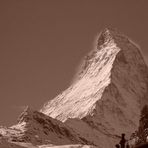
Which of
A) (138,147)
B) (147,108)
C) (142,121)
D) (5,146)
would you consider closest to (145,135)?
(138,147)

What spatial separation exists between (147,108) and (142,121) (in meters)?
10.7

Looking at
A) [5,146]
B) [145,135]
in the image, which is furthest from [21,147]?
[145,135]

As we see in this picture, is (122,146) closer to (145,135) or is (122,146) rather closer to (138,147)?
(138,147)

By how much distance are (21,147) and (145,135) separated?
5720 inches

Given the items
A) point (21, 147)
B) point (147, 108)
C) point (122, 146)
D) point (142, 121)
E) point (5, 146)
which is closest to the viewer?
point (122, 146)

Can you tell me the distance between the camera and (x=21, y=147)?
198250mm

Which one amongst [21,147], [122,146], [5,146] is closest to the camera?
[122,146]

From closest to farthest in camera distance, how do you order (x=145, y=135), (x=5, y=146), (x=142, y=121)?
(x=145, y=135)
(x=142, y=121)
(x=5, y=146)

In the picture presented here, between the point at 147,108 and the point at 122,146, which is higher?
the point at 147,108

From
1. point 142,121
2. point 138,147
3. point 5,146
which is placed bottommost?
point 138,147

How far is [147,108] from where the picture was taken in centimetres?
12169

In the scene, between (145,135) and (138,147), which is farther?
(145,135)

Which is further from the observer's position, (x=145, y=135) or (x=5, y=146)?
(x=5, y=146)

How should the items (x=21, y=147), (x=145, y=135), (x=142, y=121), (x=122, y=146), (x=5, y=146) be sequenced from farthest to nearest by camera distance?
1. (x=21, y=147)
2. (x=5, y=146)
3. (x=142, y=121)
4. (x=145, y=135)
5. (x=122, y=146)
